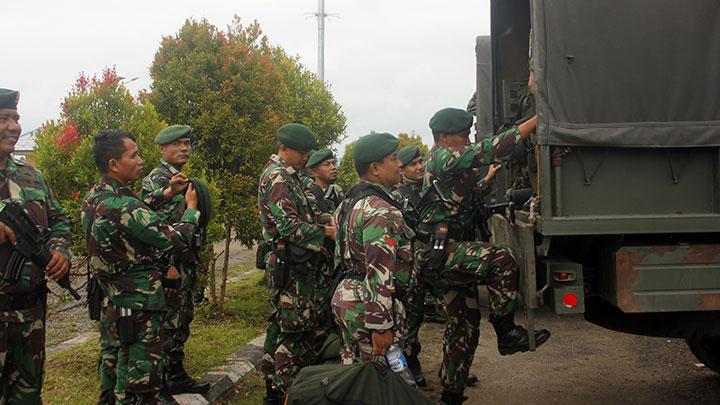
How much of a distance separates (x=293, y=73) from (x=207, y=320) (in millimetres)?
6825

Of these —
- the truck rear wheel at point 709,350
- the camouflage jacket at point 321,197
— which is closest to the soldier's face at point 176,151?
the camouflage jacket at point 321,197

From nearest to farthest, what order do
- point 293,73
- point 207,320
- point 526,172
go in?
point 526,172 → point 207,320 → point 293,73

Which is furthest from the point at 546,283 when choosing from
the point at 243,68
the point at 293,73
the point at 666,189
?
the point at 293,73

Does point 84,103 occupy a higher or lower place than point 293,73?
lower

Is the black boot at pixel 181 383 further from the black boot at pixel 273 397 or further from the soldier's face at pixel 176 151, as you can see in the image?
the soldier's face at pixel 176 151

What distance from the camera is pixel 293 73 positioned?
1217 cm

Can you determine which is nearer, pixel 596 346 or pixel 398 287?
pixel 398 287

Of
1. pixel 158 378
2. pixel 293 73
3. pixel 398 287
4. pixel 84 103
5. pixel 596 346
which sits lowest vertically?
pixel 596 346

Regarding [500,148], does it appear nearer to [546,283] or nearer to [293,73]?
[546,283]

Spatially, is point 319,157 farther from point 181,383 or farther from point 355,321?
point 355,321

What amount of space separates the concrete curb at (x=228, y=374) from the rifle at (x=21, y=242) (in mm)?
1557

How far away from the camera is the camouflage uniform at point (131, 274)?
329cm

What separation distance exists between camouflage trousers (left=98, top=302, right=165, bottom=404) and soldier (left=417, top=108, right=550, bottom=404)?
1752 mm

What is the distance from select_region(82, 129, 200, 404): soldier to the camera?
3.30 metres
